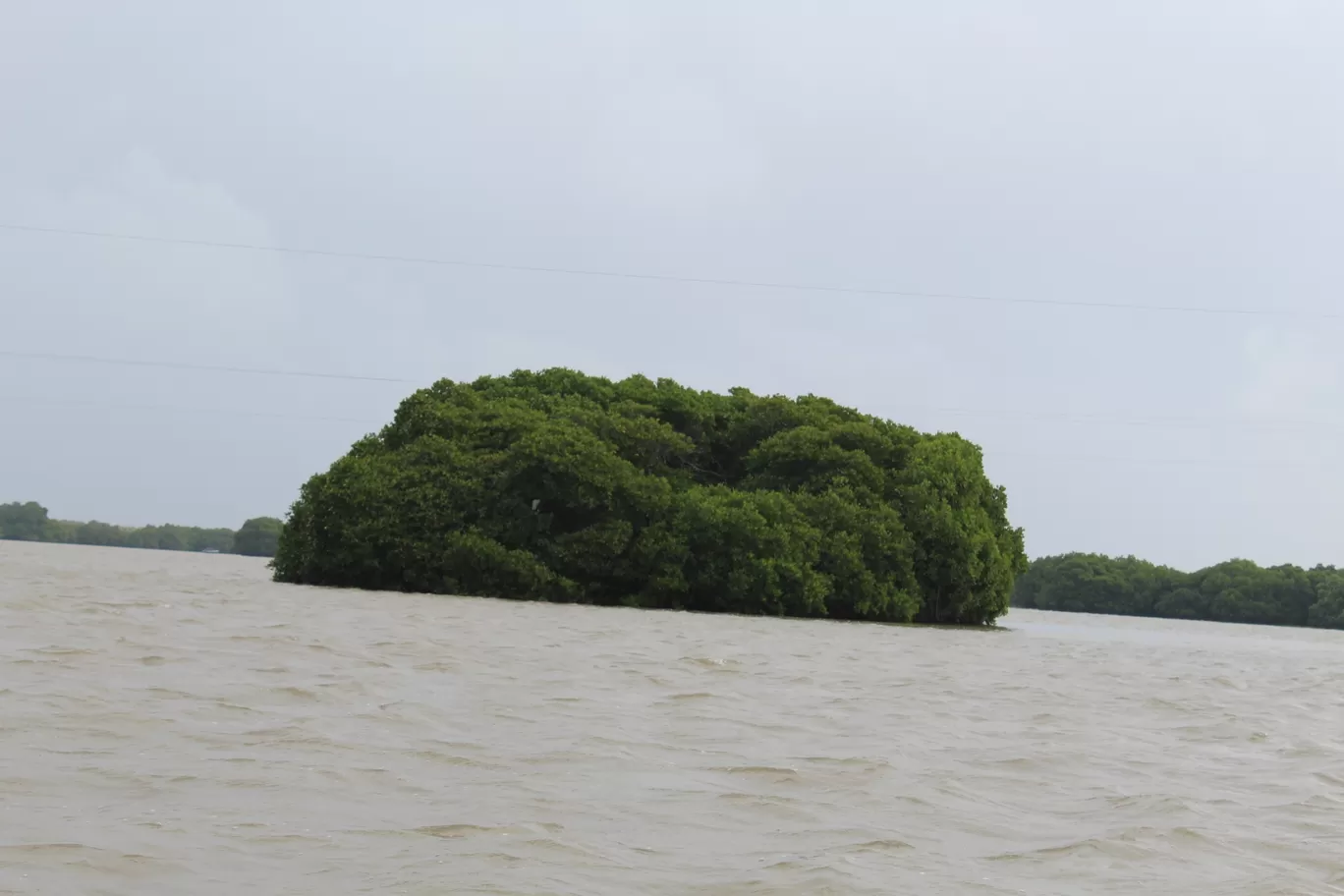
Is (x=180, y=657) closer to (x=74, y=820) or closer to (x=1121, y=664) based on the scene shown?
(x=74, y=820)

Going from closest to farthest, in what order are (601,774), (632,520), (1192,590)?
(601,774)
(632,520)
(1192,590)

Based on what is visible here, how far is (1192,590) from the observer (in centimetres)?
7881

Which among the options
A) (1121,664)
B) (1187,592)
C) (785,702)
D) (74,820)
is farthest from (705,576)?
(1187,592)

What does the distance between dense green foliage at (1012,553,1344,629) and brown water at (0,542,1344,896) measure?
208 ft

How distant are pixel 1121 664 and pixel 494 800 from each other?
19.0m

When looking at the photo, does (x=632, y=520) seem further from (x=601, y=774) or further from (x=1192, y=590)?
(x=1192, y=590)

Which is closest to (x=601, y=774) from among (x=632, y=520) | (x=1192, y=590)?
(x=632, y=520)

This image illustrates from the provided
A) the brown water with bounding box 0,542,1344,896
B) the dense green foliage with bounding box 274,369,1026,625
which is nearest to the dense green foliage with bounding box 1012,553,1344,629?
the dense green foliage with bounding box 274,369,1026,625

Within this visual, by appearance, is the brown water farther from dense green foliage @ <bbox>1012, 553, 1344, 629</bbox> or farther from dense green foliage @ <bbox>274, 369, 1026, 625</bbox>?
dense green foliage @ <bbox>1012, 553, 1344, 629</bbox>

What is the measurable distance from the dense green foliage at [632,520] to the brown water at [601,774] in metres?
18.4

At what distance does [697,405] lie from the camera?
145ft

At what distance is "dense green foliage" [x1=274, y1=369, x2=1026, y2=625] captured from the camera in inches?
1423

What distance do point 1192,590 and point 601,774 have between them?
77.2 meters

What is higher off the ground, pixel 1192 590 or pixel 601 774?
pixel 1192 590
